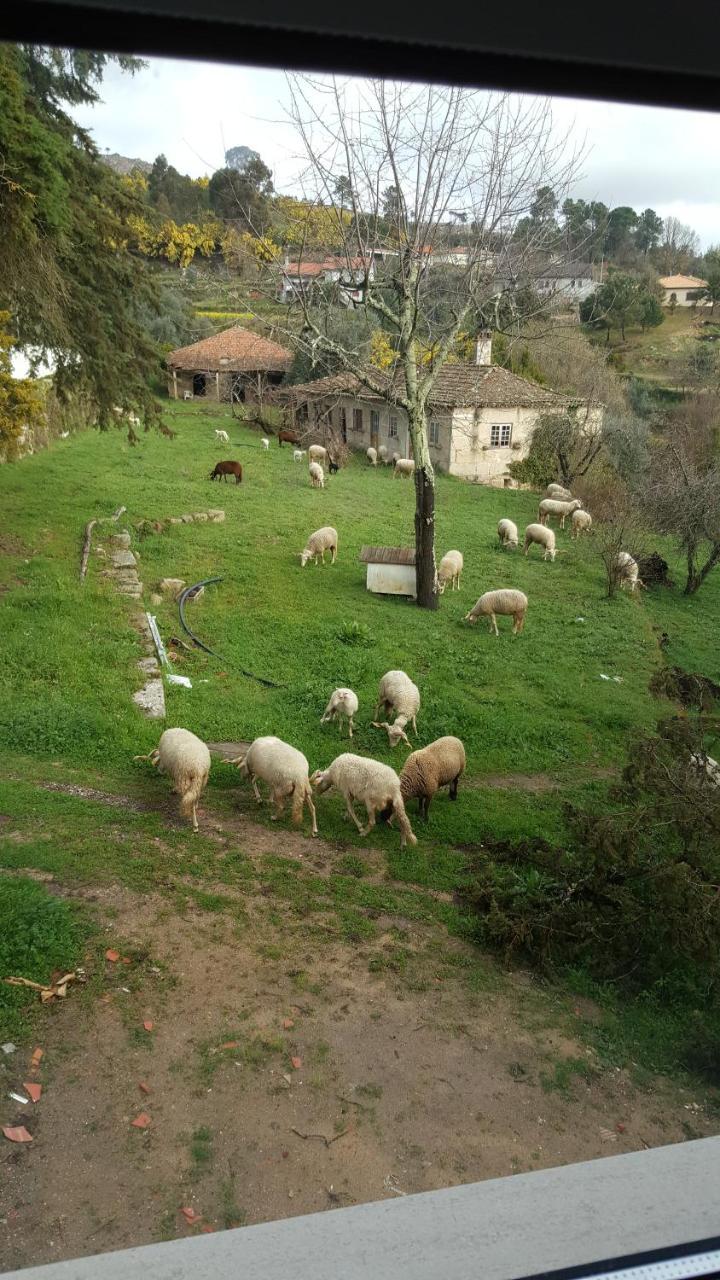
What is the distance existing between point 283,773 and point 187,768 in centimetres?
98

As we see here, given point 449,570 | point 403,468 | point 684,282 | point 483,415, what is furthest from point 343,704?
point 684,282

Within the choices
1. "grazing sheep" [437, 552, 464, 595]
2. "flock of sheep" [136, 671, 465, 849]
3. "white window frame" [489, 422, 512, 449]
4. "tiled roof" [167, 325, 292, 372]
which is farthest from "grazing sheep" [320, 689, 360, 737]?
"tiled roof" [167, 325, 292, 372]

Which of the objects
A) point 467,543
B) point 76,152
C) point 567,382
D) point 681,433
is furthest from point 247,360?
point 76,152

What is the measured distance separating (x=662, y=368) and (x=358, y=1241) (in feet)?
163

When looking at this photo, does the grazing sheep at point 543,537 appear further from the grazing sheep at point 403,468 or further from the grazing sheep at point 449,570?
the grazing sheep at point 403,468

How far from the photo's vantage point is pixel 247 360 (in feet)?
139

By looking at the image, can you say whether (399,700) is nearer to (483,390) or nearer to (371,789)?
(371,789)

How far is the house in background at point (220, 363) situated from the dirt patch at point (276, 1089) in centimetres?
3800

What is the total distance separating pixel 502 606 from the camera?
15062mm

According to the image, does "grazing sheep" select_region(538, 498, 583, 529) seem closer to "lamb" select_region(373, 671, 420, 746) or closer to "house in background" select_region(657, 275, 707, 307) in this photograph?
"lamb" select_region(373, 671, 420, 746)

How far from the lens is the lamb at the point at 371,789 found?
8578mm

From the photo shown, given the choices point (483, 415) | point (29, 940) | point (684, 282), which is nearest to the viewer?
point (29, 940)

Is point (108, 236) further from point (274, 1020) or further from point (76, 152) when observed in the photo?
point (274, 1020)

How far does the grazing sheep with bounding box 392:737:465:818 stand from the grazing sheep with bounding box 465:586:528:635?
606cm
